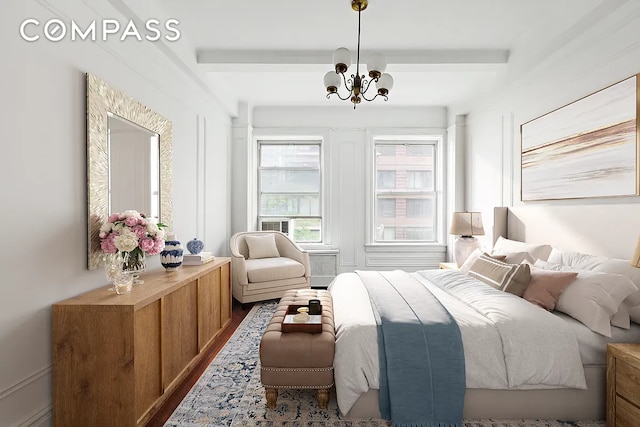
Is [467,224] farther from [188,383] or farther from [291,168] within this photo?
[188,383]

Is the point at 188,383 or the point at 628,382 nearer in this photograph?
the point at 628,382

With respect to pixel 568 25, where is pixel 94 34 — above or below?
below

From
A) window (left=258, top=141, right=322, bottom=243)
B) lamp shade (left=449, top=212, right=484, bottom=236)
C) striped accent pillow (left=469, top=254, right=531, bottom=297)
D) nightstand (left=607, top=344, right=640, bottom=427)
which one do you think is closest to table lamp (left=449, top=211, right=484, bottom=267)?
lamp shade (left=449, top=212, right=484, bottom=236)

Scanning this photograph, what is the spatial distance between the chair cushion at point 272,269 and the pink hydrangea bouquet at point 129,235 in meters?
2.01

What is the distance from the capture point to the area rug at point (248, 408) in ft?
6.43

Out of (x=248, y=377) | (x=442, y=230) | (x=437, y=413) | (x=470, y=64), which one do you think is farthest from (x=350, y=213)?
(x=437, y=413)

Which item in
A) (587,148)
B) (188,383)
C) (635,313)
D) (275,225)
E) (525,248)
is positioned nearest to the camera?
(635,313)

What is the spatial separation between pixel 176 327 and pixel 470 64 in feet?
12.5

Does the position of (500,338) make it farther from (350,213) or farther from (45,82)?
(350,213)

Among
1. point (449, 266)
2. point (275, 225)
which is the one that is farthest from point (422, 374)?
point (275, 225)

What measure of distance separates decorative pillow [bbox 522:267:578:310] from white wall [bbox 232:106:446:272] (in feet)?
9.92

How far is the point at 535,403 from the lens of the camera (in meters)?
1.98

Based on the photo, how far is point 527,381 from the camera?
1902mm

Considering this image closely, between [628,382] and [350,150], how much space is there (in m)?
4.23
